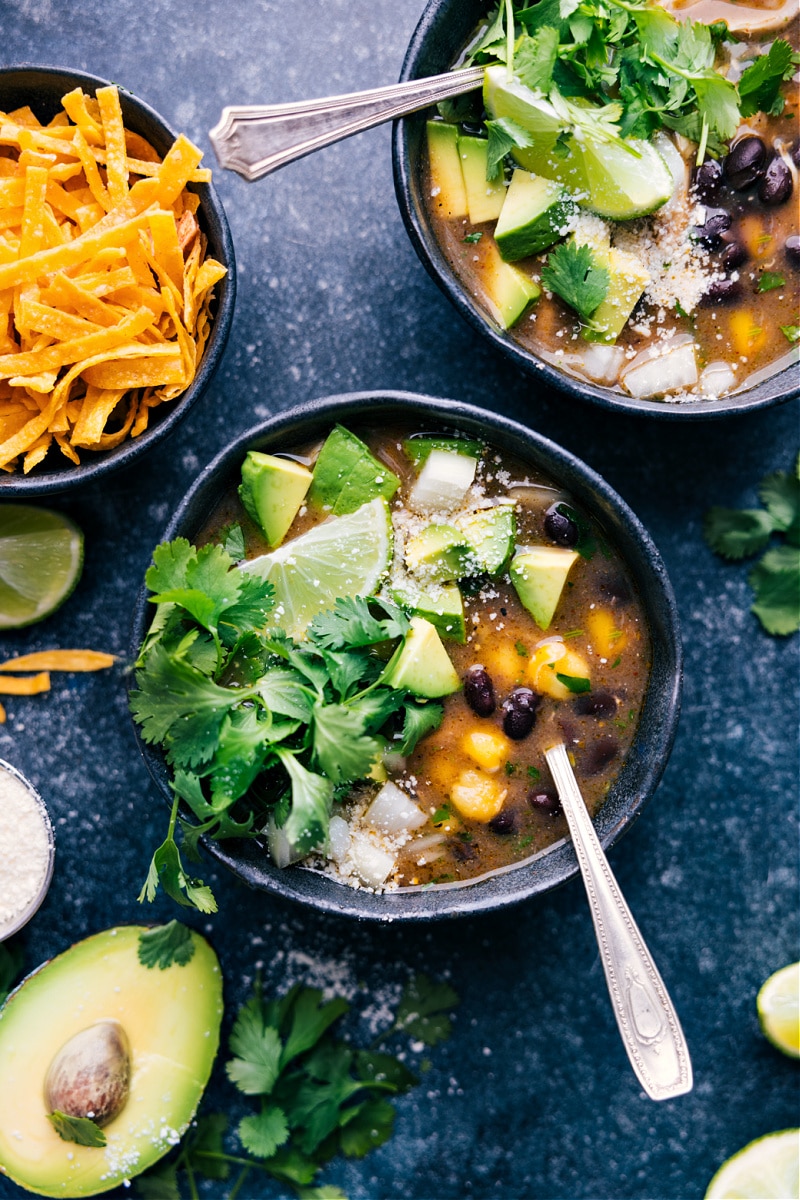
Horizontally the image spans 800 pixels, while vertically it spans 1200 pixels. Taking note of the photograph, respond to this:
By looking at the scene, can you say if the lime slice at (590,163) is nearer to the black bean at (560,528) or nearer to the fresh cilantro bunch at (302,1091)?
the black bean at (560,528)

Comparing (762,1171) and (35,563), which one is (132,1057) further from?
Result: (762,1171)

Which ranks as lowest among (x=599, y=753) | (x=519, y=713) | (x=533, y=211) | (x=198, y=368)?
(x=599, y=753)

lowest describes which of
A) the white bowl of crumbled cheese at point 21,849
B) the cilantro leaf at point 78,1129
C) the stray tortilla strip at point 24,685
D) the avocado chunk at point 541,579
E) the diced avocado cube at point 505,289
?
the cilantro leaf at point 78,1129

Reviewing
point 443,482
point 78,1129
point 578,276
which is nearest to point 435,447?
point 443,482

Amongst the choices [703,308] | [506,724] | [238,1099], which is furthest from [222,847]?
[703,308]

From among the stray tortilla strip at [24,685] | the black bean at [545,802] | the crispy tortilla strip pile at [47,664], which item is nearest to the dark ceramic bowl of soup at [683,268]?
the black bean at [545,802]
